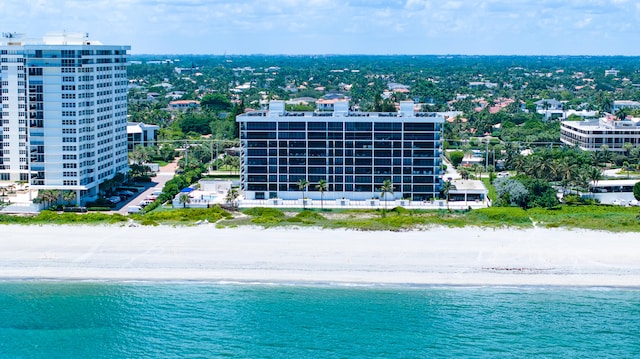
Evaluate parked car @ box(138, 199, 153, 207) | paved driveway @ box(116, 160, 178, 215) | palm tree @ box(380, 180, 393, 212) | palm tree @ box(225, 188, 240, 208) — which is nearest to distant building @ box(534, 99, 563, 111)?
paved driveway @ box(116, 160, 178, 215)

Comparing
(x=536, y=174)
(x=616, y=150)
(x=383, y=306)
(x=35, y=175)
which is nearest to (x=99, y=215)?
(x=35, y=175)

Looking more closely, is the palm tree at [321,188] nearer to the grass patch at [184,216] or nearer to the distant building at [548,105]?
the grass patch at [184,216]

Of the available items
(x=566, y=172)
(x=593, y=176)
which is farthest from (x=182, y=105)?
(x=593, y=176)

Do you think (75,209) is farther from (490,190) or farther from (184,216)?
(490,190)

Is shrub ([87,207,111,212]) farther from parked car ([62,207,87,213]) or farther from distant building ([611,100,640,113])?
distant building ([611,100,640,113])

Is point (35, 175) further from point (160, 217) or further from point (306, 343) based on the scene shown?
point (306, 343)

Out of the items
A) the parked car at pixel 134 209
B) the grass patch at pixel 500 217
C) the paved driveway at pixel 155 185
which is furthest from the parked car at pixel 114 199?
the grass patch at pixel 500 217
